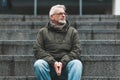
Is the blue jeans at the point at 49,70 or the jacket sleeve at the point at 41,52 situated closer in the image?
the blue jeans at the point at 49,70

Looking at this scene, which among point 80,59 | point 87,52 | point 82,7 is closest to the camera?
point 80,59

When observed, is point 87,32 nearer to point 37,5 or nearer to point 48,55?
point 48,55

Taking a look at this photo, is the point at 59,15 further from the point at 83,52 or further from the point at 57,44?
the point at 83,52

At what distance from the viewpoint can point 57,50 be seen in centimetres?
866

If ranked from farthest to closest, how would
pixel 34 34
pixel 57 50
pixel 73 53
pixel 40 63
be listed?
pixel 34 34, pixel 57 50, pixel 73 53, pixel 40 63

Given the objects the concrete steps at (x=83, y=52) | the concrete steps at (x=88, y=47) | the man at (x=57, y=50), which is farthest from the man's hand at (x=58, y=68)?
the concrete steps at (x=88, y=47)

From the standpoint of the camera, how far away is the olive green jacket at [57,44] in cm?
855

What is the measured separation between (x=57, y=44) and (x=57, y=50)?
11 centimetres

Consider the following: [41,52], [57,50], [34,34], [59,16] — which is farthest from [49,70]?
[34,34]

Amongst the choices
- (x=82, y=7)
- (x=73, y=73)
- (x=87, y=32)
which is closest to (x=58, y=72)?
→ (x=73, y=73)

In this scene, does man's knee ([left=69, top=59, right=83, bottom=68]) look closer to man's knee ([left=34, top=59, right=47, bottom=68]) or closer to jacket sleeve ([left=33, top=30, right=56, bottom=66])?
jacket sleeve ([left=33, top=30, right=56, bottom=66])

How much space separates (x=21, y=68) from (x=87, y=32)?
2791 mm

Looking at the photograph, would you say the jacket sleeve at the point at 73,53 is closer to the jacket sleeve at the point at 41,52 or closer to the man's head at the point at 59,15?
the jacket sleeve at the point at 41,52

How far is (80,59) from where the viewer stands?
891cm
